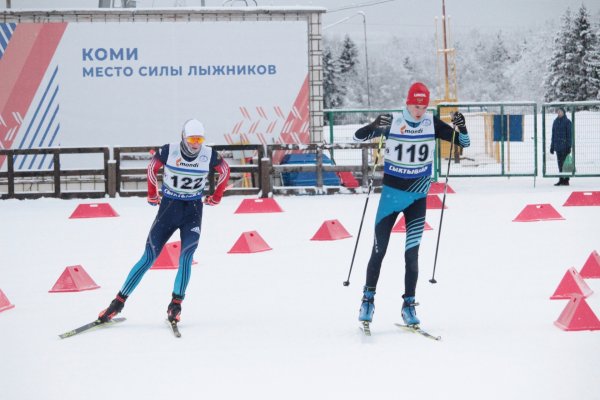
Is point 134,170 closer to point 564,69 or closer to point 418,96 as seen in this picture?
point 418,96

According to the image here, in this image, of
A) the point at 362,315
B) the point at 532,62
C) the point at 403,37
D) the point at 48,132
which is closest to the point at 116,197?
the point at 48,132

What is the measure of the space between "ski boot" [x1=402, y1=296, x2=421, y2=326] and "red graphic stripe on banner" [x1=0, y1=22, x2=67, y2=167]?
56.2 ft

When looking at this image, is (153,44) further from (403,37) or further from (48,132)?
(403,37)

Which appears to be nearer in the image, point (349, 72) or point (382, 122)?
point (382, 122)

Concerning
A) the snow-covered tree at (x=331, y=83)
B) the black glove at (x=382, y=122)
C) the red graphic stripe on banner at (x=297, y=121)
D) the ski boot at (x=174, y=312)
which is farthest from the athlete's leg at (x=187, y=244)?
the snow-covered tree at (x=331, y=83)

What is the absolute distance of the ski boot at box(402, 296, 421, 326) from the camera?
7.75m

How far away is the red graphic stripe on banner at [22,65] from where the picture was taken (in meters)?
23.1

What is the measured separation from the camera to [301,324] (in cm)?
816

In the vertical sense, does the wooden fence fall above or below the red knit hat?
below

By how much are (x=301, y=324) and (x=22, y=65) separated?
55.5 ft

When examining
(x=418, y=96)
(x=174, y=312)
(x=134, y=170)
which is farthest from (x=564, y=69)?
(x=174, y=312)

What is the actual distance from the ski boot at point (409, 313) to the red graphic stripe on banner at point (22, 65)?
17.1 m

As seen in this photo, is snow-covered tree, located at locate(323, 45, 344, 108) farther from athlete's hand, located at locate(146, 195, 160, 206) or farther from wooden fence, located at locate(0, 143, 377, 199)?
athlete's hand, located at locate(146, 195, 160, 206)

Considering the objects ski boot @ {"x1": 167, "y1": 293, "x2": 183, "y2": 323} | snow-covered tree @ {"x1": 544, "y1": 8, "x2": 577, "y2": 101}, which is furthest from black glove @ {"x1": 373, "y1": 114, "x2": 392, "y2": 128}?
snow-covered tree @ {"x1": 544, "y1": 8, "x2": 577, "y2": 101}
